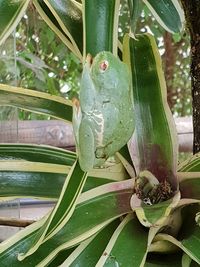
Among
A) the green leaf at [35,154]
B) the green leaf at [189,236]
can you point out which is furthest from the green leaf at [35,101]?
the green leaf at [189,236]

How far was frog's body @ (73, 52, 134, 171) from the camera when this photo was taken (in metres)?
0.35

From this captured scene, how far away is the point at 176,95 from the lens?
2320 millimetres

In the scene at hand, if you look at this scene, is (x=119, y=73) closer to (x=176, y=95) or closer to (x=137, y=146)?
(x=137, y=146)

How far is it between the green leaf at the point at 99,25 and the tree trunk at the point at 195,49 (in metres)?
0.10

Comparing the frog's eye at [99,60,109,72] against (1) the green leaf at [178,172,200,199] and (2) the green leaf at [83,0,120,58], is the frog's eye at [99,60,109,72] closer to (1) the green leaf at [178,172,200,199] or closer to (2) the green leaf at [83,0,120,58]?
(2) the green leaf at [83,0,120,58]

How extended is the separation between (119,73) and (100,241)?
21 cm

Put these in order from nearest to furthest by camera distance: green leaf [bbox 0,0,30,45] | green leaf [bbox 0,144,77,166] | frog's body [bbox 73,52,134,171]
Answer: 1. frog's body [bbox 73,52,134,171]
2. green leaf [bbox 0,0,30,45]
3. green leaf [bbox 0,144,77,166]

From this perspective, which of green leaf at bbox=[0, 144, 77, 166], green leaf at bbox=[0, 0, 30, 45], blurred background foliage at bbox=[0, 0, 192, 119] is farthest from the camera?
blurred background foliage at bbox=[0, 0, 192, 119]

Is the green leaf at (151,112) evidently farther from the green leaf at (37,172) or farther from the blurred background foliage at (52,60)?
the blurred background foliage at (52,60)

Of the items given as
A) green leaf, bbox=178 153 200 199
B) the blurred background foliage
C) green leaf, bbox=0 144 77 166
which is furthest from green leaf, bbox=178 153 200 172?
the blurred background foliage

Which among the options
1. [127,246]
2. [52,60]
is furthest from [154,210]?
[52,60]

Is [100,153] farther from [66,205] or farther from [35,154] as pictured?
[35,154]

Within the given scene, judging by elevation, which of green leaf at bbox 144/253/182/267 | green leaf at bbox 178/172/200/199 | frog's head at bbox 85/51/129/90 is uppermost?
frog's head at bbox 85/51/129/90

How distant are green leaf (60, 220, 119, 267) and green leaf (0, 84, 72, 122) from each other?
13 centimetres
